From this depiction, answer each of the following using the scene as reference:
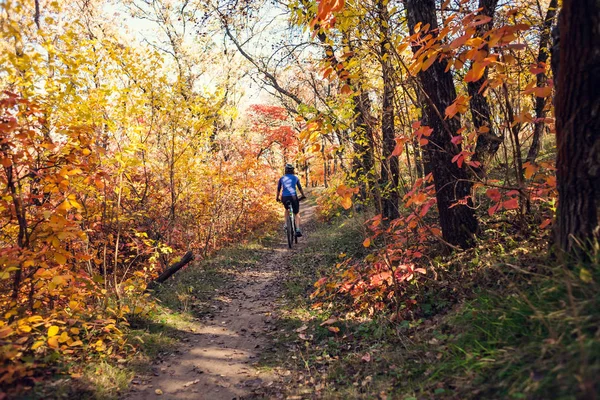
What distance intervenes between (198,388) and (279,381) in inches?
31.2

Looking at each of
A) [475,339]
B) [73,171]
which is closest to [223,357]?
[73,171]

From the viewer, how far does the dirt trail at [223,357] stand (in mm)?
3282

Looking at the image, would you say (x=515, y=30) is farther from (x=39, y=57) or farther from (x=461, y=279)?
(x=39, y=57)

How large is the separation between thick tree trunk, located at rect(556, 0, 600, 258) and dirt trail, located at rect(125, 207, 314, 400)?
2.88 meters

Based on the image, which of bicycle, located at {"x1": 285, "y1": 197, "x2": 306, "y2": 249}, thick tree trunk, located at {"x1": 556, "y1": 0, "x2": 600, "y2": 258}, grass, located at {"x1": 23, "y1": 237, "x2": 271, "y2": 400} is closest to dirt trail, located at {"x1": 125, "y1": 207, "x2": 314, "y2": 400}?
grass, located at {"x1": 23, "y1": 237, "x2": 271, "y2": 400}

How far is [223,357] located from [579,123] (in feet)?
13.0

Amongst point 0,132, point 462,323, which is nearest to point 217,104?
point 0,132

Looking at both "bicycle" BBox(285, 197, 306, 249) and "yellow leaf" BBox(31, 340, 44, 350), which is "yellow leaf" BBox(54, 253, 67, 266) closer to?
"yellow leaf" BBox(31, 340, 44, 350)

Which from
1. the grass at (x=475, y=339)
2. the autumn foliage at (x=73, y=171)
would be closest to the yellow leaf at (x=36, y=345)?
the autumn foliage at (x=73, y=171)

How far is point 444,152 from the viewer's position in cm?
401

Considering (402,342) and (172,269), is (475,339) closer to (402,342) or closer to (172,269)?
(402,342)

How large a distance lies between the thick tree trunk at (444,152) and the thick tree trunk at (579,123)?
1575 mm

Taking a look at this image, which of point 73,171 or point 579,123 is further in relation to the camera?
point 73,171

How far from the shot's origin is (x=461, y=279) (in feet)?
11.8
